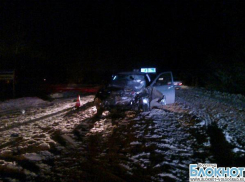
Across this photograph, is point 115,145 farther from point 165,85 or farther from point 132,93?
point 165,85

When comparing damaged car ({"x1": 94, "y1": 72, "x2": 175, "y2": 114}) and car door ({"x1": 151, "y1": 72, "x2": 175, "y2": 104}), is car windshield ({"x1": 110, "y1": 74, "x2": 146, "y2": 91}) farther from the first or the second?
car door ({"x1": 151, "y1": 72, "x2": 175, "y2": 104})

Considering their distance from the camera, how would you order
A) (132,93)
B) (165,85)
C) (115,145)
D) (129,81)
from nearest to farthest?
(115,145) → (132,93) → (129,81) → (165,85)

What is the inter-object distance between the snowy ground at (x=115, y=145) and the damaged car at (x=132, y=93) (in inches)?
21.0

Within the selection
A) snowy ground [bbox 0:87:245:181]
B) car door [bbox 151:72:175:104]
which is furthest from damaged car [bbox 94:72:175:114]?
snowy ground [bbox 0:87:245:181]

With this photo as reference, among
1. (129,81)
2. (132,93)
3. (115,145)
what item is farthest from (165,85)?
(115,145)

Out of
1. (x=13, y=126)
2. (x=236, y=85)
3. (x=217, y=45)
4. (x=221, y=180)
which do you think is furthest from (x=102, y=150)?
(x=217, y=45)

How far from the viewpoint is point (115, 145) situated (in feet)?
20.8

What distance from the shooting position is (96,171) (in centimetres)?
478

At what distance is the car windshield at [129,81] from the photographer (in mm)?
10590

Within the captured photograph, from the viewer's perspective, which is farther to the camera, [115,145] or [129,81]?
[129,81]

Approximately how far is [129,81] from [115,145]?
5154mm

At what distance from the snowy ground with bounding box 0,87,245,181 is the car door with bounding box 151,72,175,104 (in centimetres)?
171

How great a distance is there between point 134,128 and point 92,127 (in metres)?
1.37

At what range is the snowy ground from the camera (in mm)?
4738
